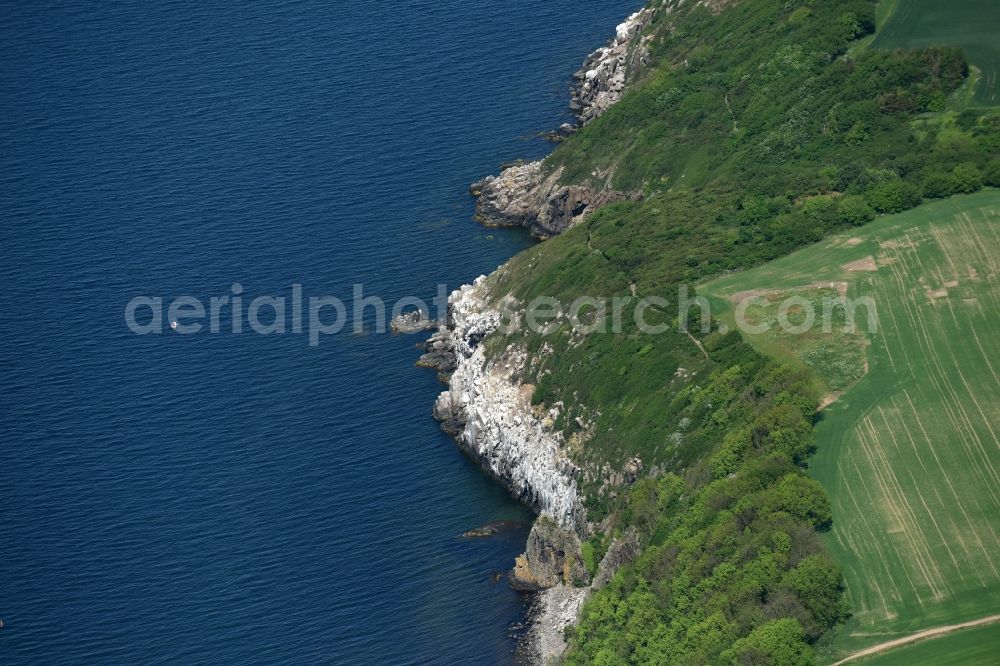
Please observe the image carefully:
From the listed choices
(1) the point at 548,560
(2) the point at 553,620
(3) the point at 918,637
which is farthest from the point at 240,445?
(3) the point at 918,637

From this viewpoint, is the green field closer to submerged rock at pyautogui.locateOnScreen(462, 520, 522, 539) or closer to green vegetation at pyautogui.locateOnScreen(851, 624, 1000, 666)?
submerged rock at pyautogui.locateOnScreen(462, 520, 522, 539)

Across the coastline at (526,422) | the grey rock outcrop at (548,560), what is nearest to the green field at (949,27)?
the coastline at (526,422)

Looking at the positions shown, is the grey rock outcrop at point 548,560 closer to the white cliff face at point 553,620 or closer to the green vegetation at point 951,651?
the white cliff face at point 553,620

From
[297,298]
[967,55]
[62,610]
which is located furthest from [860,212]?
[62,610]

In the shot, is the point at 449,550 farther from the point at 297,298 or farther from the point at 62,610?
the point at 297,298

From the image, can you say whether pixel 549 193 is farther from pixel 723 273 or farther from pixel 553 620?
pixel 553 620

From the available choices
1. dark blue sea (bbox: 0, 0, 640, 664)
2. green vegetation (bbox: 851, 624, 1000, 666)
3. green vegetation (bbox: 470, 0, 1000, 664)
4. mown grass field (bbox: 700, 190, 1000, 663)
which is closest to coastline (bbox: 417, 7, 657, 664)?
green vegetation (bbox: 470, 0, 1000, 664)
